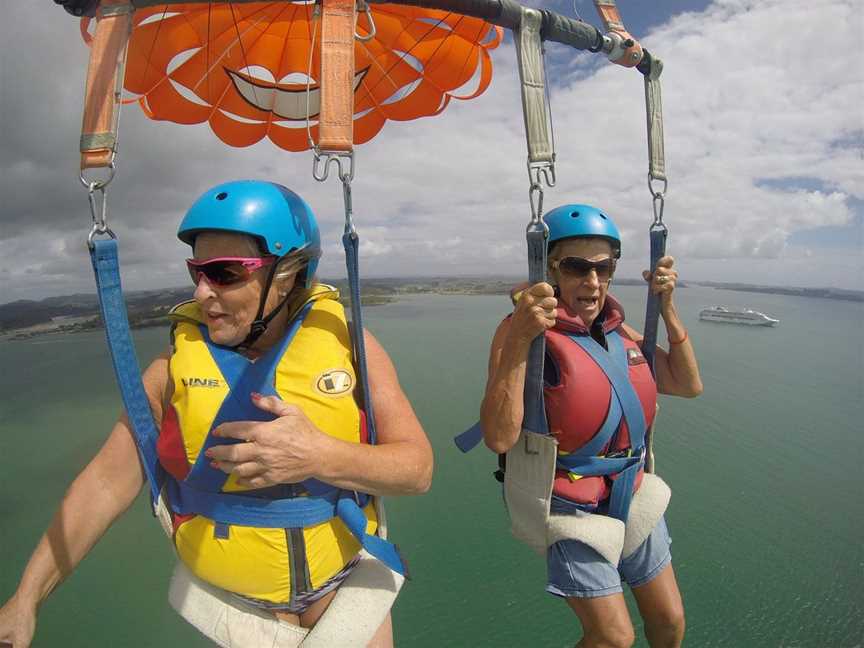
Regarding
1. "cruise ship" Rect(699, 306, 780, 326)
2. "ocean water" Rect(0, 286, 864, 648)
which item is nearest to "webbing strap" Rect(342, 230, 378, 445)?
"ocean water" Rect(0, 286, 864, 648)

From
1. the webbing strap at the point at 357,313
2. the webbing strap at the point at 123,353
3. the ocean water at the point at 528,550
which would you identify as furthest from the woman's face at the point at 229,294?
the ocean water at the point at 528,550

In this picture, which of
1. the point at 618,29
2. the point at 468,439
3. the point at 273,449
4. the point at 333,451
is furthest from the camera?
the point at 468,439

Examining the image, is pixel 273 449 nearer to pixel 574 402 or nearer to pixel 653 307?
pixel 574 402

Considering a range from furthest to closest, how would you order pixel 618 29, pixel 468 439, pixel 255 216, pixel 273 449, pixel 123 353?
pixel 468 439 < pixel 618 29 < pixel 255 216 < pixel 123 353 < pixel 273 449

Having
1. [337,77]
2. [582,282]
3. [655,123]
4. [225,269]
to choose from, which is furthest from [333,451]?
[655,123]

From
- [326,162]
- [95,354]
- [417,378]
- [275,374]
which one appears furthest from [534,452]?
[95,354]

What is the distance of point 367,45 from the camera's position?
361 centimetres

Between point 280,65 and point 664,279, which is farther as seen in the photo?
point 280,65

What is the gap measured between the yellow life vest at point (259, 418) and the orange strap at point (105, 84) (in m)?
0.69

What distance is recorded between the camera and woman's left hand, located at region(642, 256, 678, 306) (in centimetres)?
231

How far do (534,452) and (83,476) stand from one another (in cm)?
187

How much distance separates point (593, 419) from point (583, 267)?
2.59 ft

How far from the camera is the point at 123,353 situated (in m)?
1.47

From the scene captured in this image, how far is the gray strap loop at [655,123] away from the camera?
218cm
